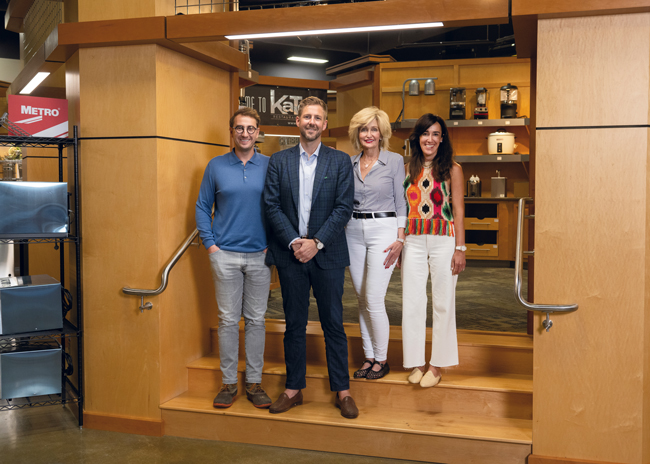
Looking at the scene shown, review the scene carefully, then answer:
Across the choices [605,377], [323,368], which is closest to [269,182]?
[323,368]

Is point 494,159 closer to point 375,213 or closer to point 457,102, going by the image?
point 457,102

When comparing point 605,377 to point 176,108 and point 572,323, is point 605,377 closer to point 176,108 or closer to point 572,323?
point 572,323

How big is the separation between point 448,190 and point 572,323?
969mm

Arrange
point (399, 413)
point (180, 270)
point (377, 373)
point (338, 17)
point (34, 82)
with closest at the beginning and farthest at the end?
point (338, 17) → point (399, 413) → point (377, 373) → point (180, 270) → point (34, 82)

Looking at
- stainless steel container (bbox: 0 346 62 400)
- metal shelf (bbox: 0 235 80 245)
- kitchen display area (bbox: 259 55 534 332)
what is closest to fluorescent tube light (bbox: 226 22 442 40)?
metal shelf (bbox: 0 235 80 245)

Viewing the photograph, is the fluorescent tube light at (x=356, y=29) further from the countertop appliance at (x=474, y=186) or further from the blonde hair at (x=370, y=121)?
the countertop appliance at (x=474, y=186)

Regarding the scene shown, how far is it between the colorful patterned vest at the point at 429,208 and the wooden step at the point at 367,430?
107 cm

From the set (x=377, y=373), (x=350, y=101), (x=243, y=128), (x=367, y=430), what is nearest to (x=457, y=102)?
(x=350, y=101)

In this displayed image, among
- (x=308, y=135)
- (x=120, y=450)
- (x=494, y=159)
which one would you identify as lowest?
(x=120, y=450)

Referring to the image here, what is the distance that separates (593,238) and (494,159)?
618 centimetres

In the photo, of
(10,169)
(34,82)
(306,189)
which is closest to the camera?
(306,189)

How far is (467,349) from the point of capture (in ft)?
11.8

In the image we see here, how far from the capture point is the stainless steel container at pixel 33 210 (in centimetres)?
338

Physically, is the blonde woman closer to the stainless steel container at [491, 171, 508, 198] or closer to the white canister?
the white canister
